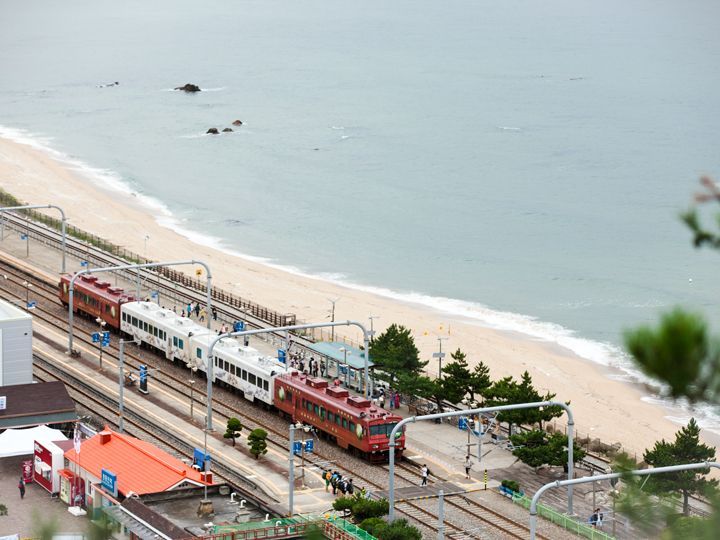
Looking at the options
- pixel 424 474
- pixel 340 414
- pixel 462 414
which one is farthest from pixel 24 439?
pixel 462 414

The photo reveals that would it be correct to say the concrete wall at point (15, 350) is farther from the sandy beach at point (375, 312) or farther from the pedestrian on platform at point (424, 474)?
the sandy beach at point (375, 312)

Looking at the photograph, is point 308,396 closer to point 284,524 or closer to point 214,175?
point 284,524

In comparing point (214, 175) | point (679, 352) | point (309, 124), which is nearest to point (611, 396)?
point (679, 352)

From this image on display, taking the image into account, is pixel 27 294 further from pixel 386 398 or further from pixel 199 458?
pixel 199 458

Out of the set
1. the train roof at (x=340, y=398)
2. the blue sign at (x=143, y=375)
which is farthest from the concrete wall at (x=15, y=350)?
the train roof at (x=340, y=398)

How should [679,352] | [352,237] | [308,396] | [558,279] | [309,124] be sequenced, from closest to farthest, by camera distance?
1. [679,352]
2. [308,396]
3. [558,279]
4. [352,237]
5. [309,124]

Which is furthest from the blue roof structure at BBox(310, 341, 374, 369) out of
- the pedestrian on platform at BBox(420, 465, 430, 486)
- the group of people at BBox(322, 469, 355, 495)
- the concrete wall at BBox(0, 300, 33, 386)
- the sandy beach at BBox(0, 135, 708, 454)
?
the concrete wall at BBox(0, 300, 33, 386)

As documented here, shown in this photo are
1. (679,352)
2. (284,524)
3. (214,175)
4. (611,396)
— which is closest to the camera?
(679,352)
